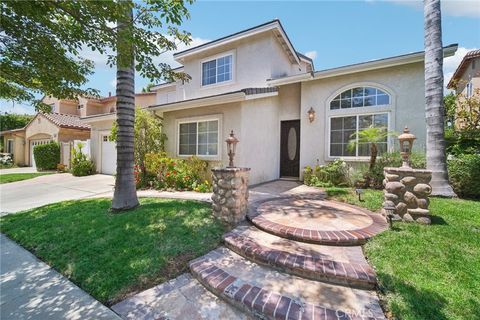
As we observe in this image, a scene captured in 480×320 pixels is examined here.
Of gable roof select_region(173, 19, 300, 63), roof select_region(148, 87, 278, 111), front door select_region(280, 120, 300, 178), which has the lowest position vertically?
front door select_region(280, 120, 300, 178)

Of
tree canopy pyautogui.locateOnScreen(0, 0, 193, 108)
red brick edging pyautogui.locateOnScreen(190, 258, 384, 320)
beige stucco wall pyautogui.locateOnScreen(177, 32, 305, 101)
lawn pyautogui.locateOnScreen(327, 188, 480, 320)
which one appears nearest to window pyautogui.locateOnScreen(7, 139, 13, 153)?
beige stucco wall pyautogui.locateOnScreen(177, 32, 305, 101)

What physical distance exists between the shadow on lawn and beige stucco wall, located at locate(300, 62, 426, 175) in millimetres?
7118

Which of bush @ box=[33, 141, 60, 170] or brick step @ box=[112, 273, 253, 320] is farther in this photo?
bush @ box=[33, 141, 60, 170]

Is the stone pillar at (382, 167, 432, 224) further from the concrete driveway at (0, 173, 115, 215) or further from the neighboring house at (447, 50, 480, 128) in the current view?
the neighboring house at (447, 50, 480, 128)

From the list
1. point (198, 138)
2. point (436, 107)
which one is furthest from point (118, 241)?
point (436, 107)

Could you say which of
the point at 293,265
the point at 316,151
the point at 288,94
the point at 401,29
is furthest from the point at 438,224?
the point at 401,29

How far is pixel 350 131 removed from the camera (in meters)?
9.41

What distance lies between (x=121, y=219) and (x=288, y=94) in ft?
29.2

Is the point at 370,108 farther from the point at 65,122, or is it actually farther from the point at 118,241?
the point at 65,122

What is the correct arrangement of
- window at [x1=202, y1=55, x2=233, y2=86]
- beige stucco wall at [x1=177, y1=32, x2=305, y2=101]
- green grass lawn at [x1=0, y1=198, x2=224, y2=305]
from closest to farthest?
green grass lawn at [x1=0, y1=198, x2=224, y2=305] → beige stucco wall at [x1=177, y1=32, x2=305, y2=101] → window at [x1=202, y1=55, x2=233, y2=86]

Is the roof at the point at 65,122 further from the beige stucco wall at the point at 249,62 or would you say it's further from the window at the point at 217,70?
the window at the point at 217,70

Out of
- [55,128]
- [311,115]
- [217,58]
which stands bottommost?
[311,115]

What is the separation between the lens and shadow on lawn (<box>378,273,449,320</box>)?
2473 millimetres

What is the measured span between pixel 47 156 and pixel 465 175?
24.0 m
